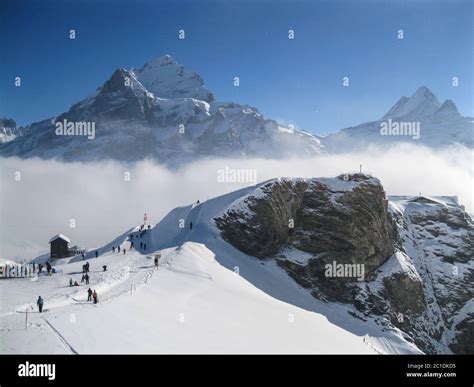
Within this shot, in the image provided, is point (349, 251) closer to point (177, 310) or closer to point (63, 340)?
point (177, 310)

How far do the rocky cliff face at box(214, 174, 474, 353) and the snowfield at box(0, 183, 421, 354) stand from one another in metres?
4.22

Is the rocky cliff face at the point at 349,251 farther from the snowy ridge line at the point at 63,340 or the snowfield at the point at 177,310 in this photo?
the snowy ridge line at the point at 63,340

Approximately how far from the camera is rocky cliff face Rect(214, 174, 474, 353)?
74375 mm

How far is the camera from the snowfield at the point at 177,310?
20906 mm

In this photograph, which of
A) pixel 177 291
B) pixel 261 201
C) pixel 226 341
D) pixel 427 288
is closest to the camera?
pixel 226 341

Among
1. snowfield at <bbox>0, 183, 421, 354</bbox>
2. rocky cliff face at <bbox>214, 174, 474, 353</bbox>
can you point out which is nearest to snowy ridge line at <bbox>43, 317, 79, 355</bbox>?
snowfield at <bbox>0, 183, 421, 354</bbox>

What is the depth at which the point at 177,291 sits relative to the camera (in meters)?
38.3

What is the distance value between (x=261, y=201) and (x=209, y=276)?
31305 millimetres

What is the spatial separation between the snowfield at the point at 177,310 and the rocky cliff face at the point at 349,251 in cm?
422

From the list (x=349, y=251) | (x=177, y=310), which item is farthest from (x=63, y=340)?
(x=349, y=251)

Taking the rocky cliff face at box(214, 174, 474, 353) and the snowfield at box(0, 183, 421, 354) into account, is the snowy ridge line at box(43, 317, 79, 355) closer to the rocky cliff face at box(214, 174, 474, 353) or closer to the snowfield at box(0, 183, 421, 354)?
the snowfield at box(0, 183, 421, 354)
